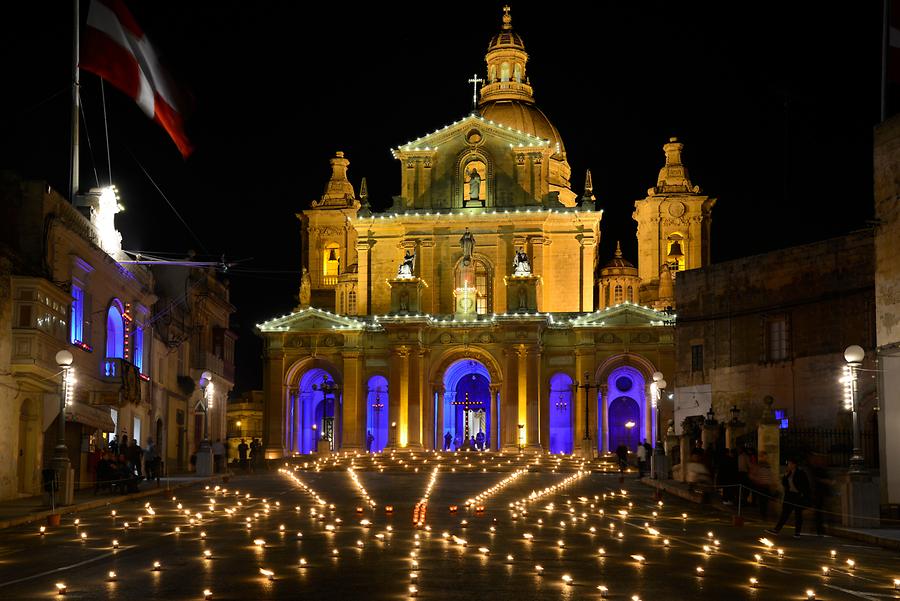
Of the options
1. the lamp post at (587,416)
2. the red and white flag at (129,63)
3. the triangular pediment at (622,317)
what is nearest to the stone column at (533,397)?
the lamp post at (587,416)

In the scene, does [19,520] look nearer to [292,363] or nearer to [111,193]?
[111,193]

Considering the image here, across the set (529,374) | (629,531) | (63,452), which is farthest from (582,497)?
(529,374)

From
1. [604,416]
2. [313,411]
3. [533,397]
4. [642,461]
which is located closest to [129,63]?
[642,461]

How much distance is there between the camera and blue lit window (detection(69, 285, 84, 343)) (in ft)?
130

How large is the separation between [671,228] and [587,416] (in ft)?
75.8

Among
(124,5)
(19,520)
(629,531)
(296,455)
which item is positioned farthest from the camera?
(296,455)

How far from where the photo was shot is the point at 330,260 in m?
84.2

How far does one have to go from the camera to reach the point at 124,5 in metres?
38.9

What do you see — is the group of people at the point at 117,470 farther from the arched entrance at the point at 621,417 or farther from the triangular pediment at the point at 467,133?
the triangular pediment at the point at 467,133

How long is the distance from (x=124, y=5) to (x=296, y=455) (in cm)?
3127

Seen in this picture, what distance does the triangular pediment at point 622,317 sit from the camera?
65688 millimetres

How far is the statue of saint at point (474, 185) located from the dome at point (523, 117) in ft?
33.2

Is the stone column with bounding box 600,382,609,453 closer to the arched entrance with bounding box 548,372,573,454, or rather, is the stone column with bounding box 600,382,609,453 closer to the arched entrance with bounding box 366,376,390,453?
the arched entrance with bounding box 548,372,573,454

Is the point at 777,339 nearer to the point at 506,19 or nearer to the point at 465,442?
the point at 465,442
